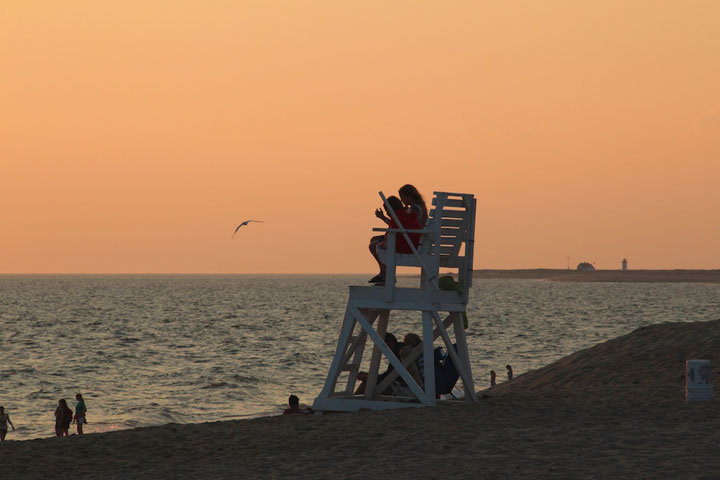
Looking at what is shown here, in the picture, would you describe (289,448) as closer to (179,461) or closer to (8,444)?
(179,461)

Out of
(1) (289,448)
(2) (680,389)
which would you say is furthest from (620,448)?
(2) (680,389)

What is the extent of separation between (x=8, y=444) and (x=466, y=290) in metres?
7.20

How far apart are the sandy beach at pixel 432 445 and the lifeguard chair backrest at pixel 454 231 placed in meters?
2.21

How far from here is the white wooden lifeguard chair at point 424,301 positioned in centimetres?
1598

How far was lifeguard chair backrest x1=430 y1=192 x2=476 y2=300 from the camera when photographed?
16.2m

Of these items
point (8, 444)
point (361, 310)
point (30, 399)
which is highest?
point (361, 310)

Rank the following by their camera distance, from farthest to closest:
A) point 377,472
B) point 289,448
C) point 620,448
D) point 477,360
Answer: point 477,360
point 289,448
point 620,448
point 377,472

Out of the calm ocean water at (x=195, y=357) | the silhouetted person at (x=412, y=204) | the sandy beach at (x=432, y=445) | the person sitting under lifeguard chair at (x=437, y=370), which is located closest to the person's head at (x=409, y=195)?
the silhouetted person at (x=412, y=204)

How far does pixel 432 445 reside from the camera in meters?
12.8

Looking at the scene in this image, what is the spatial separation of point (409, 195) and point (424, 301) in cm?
165

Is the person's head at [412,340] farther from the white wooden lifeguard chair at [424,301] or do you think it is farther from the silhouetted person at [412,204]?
the silhouetted person at [412,204]

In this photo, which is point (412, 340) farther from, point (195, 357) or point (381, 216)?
point (195, 357)

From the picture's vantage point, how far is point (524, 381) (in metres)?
26.6

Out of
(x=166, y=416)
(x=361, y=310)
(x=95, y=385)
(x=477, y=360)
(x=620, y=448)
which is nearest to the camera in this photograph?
(x=620, y=448)
